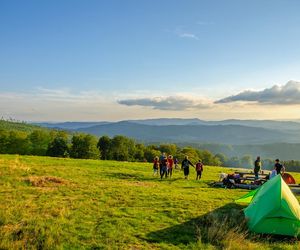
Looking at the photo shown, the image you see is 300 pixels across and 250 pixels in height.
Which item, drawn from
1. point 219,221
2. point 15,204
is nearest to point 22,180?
point 15,204

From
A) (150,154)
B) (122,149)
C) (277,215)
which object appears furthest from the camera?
(150,154)

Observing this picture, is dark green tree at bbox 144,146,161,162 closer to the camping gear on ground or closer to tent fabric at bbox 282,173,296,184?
tent fabric at bbox 282,173,296,184

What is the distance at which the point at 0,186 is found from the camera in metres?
21.8

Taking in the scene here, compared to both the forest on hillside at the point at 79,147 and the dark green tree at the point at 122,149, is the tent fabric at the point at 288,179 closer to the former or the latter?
the forest on hillside at the point at 79,147

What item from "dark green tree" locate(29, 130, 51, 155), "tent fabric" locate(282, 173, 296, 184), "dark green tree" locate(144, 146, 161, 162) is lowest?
"dark green tree" locate(144, 146, 161, 162)

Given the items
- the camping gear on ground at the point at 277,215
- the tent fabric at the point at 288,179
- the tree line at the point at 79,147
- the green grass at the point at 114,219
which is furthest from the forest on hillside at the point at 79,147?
the camping gear on ground at the point at 277,215

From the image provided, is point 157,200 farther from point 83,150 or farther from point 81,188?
point 83,150

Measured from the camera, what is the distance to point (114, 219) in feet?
53.6

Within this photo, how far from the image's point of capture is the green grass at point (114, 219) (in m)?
13.9

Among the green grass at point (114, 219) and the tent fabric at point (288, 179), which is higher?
the tent fabric at point (288, 179)

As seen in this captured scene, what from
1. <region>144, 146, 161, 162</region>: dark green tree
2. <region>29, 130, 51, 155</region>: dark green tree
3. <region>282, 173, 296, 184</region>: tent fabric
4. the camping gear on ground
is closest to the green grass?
the camping gear on ground

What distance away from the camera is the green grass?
13930mm

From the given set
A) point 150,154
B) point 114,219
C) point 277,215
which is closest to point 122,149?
point 150,154

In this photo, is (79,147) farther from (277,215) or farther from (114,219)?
(277,215)
